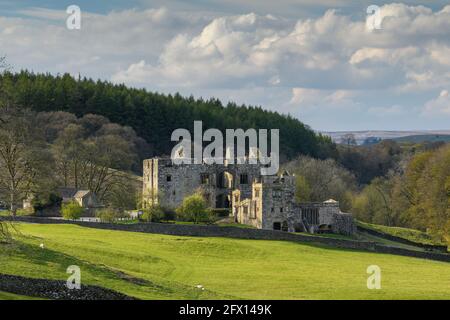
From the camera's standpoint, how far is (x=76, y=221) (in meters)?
67.9

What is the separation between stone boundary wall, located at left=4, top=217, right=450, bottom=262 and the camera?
2621 inches

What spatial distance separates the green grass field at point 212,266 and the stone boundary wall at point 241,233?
1.74 metres

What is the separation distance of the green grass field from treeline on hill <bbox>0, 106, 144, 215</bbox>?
7.16 metres

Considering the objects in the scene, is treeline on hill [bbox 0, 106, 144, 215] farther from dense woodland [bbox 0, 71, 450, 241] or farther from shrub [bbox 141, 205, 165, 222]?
shrub [bbox 141, 205, 165, 222]

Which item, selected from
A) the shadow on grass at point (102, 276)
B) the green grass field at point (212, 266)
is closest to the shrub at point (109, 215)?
the green grass field at point (212, 266)

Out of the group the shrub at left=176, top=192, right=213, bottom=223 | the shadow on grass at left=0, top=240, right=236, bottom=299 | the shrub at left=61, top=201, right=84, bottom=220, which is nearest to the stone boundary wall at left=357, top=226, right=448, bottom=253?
the shrub at left=176, top=192, right=213, bottom=223

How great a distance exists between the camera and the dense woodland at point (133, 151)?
245 feet

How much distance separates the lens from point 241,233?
2665 inches

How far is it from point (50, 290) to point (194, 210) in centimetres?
3749

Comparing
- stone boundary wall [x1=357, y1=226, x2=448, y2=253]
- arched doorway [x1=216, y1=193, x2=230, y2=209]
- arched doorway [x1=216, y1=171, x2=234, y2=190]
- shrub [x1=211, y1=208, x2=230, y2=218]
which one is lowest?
stone boundary wall [x1=357, y1=226, x2=448, y2=253]

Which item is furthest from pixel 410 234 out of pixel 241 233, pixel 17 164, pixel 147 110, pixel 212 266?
pixel 147 110

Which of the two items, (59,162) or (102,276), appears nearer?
(102,276)

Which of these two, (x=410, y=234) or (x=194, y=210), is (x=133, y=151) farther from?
(x=194, y=210)

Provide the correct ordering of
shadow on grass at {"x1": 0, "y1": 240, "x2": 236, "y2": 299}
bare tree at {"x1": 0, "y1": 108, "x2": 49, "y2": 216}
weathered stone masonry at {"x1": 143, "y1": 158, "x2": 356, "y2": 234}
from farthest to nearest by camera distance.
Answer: weathered stone masonry at {"x1": 143, "y1": 158, "x2": 356, "y2": 234} → bare tree at {"x1": 0, "y1": 108, "x2": 49, "y2": 216} → shadow on grass at {"x1": 0, "y1": 240, "x2": 236, "y2": 299}
